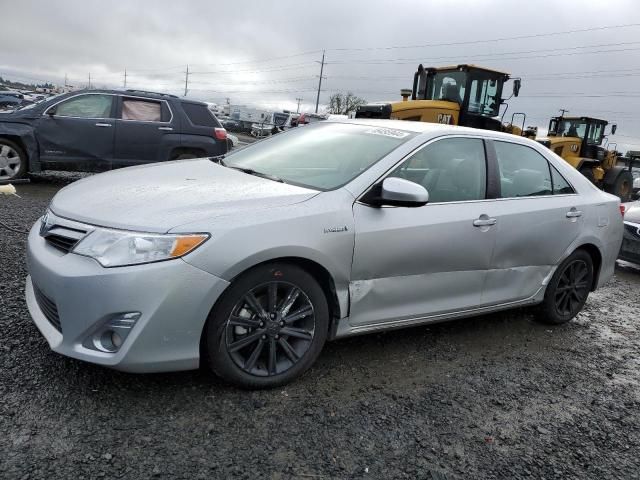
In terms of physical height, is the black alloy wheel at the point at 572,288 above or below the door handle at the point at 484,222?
below

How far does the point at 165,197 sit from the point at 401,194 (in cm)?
131

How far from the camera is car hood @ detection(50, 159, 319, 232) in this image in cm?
267

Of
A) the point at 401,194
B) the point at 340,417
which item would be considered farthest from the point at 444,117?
the point at 340,417

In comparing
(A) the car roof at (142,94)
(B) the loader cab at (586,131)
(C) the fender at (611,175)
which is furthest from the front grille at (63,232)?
(C) the fender at (611,175)

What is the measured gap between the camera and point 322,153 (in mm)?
3738

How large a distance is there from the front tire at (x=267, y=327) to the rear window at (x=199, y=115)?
6997mm

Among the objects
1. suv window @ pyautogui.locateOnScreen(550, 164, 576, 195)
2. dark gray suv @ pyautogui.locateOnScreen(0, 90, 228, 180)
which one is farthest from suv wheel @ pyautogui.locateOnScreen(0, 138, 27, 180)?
suv window @ pyautogui.locateOnScreen(550, 164, 576, 195)

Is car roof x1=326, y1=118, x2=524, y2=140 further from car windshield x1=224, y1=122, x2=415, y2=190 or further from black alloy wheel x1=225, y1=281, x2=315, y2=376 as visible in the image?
black alloy wheel x1=225, y1=281, x2=315, y2=376

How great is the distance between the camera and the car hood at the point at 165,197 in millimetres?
2668

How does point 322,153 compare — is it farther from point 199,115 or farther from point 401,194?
point 199,115

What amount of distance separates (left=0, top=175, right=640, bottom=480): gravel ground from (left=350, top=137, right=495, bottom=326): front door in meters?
0.43

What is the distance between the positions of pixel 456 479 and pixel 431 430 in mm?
369

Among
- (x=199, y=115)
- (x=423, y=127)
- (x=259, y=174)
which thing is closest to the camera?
(x=259, y=174)

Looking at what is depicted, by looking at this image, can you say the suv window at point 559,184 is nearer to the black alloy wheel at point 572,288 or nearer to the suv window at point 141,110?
the black alloy wheel at point 572,288
